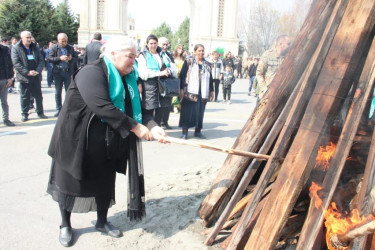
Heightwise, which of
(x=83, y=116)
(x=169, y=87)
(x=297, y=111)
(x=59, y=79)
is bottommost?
(x=59, y=79)

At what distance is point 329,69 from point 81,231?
8.65 feet

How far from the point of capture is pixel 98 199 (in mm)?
3191

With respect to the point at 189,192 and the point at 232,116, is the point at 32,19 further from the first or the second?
the point at 189,192

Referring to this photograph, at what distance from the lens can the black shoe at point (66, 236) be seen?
3.13 m

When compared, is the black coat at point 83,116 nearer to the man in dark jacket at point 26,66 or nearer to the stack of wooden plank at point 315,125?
the stack of wooden plank at point 315,125

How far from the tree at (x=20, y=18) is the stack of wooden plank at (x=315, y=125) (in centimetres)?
2524

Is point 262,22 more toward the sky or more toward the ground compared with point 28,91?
more toward the sky

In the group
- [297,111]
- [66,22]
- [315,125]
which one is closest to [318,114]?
[315,125]

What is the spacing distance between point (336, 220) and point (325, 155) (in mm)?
490

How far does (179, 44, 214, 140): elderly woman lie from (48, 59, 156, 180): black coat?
406 cm

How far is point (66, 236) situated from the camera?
10.4 feet

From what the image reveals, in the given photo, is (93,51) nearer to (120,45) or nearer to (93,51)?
(93,51)

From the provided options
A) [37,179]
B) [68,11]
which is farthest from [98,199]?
[68,11]

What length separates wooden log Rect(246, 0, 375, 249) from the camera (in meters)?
2.51
